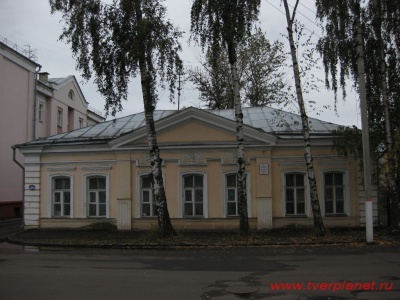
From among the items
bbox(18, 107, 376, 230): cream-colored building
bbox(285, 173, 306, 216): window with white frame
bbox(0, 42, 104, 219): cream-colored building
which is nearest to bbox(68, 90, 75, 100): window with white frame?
bbox(0, 42, 104, 219): cream-colored building

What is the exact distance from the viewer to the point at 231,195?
19172mm

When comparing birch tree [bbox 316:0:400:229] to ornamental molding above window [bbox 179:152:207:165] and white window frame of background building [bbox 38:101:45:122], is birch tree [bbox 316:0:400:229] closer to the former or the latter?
ornamental molding above window [bbox 179:152:207:165]

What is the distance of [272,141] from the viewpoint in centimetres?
1869

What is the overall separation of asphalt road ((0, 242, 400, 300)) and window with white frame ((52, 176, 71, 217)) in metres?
6.56

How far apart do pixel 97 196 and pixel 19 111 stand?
14642 mm

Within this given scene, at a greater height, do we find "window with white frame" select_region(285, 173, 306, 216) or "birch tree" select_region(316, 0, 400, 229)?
"birch tree" select_region(316, 0, 400, 229)

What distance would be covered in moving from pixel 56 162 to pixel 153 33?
8.62m

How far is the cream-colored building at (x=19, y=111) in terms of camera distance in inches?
1134

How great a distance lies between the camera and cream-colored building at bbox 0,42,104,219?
28.8 metres

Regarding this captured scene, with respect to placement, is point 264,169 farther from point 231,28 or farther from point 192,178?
point 231,28

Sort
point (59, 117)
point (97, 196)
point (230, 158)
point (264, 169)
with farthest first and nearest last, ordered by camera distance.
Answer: point (59, 117) → point (97, 196) → point (230, 158) → point (264, 169)

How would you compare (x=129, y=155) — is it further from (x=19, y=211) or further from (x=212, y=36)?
(x=19, y=211)

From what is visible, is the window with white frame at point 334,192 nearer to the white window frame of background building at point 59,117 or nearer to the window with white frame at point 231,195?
the window with white frame at point 231,195

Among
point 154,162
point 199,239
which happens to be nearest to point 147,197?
point 154,162
